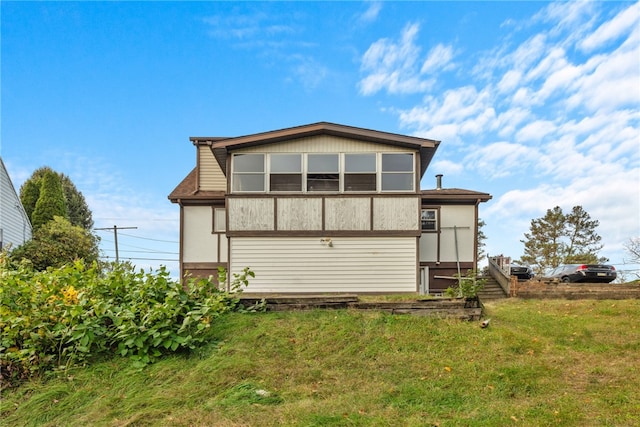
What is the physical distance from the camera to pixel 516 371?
18.4 ft

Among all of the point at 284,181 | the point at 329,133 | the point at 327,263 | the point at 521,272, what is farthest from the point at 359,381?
the point at 521,272

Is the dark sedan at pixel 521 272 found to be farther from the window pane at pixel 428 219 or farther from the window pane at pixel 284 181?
the window pane at pixel 284 181

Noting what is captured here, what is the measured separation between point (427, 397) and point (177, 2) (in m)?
9.85

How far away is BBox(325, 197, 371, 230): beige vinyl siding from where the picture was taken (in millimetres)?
11859

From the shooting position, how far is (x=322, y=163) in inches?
478

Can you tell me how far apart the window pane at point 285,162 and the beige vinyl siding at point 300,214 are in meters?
1.04

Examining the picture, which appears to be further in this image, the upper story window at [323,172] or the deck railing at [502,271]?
the deck railing at [502,271]

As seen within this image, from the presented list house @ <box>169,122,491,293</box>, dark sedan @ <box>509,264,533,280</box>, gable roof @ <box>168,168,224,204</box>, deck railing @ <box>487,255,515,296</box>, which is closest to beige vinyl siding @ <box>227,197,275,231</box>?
house @ <box>169,122,491,293</box>

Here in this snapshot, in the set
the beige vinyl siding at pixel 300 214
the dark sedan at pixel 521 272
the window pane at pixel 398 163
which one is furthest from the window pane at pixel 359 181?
the dark sedan at pixel 521 272

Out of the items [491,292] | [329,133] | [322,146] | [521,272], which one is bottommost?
[491,292]

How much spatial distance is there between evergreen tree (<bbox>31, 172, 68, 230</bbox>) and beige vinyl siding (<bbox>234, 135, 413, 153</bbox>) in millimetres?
18879

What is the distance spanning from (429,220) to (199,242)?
9062 mm

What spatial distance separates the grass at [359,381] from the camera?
454 cm

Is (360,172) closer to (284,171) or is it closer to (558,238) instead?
(284,171)
